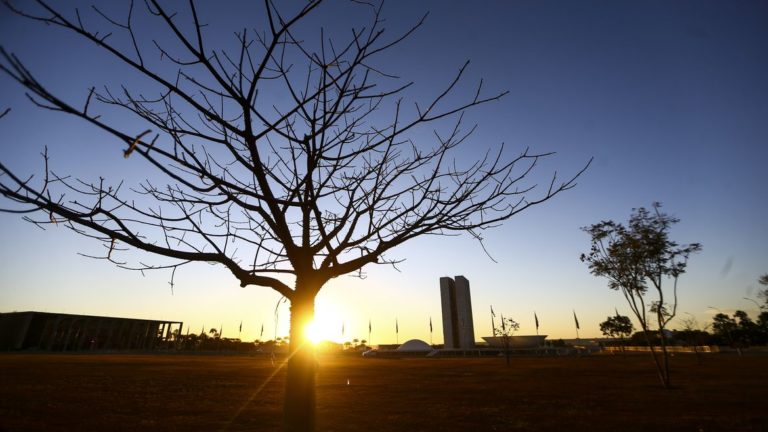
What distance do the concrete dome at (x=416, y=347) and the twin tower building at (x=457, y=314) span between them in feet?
46.0

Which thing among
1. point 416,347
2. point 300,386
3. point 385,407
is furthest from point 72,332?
point 300,386

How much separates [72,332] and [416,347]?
260ft

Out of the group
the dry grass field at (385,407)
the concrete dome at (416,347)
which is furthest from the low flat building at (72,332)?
the dry grass field at (385,407)

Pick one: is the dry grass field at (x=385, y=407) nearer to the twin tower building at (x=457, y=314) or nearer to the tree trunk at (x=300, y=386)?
the tree trunk at (x=300, y=386)

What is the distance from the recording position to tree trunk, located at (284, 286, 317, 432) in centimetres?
274

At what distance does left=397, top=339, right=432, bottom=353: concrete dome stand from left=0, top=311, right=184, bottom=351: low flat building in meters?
63.7

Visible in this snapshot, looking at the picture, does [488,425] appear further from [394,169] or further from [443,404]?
[394,169]

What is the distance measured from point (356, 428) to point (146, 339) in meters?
94.5

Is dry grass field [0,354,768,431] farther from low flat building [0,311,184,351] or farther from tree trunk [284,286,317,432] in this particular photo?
low flat building [0,311,184,351]

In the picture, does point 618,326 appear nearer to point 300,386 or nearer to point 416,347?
point 416,347

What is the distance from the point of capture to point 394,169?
363 centimetres

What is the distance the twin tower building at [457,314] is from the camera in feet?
275

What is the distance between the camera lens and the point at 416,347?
103062 millimetres

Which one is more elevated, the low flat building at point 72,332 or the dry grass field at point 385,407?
the low flat building at point 72,332
